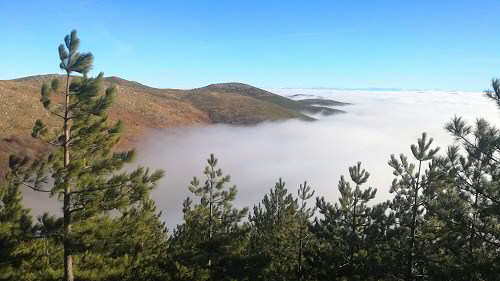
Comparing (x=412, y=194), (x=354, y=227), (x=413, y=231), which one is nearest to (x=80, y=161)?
(x=354, y=227)

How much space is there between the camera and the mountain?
70.6 metres

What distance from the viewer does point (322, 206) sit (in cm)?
2280

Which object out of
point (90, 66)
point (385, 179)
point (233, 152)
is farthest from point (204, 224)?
point (385, 179)

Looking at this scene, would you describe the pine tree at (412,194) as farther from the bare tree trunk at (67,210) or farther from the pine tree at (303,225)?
the bare tree trunk at (67,210)

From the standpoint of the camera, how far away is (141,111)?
113m

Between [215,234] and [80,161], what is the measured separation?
44.8ft

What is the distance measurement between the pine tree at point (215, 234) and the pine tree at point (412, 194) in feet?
33.5

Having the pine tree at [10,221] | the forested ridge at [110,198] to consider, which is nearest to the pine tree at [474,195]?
the forested ridge at [110,198]

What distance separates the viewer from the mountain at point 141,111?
70.6 meters

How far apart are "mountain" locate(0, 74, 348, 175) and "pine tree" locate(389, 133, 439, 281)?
2877cm

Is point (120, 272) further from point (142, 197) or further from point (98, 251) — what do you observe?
point (142, 197)

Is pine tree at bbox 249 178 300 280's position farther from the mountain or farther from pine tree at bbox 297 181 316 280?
the mountain

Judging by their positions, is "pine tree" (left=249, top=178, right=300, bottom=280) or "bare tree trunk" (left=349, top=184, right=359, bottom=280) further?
"pine tree" (left=249, top=178, right=300, bottom=280)

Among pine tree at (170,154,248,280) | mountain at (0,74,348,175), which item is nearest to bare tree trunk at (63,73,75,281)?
pine tree at (170,154,248,280)
